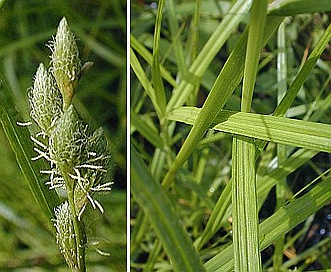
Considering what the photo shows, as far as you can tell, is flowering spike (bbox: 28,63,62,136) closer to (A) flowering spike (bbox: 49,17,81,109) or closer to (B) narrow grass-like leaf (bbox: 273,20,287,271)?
(A) flowering spike (bbox: 49,17,81,109)

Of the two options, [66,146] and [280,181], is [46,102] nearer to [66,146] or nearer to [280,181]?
[66,146]

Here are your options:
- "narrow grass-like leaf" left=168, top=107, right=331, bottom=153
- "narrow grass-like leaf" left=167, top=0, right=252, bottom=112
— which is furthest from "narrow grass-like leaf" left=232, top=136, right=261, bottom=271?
"narrow grass-like leaf" left=167, top=0, right=252, bottom=112

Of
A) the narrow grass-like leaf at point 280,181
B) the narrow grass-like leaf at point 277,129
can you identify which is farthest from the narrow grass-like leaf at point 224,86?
the narrow grass-like leaf at point 280,181

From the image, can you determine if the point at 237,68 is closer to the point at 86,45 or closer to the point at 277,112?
the point at 277,112

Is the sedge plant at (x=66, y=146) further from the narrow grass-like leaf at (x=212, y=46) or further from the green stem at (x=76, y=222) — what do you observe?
the narrow grass-like leaf at (x=212, y=46)

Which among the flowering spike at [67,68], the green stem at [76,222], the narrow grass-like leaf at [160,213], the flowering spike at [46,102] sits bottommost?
the narrow grass-like leaf at [160,213]

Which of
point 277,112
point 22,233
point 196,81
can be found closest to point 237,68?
point 277,112
